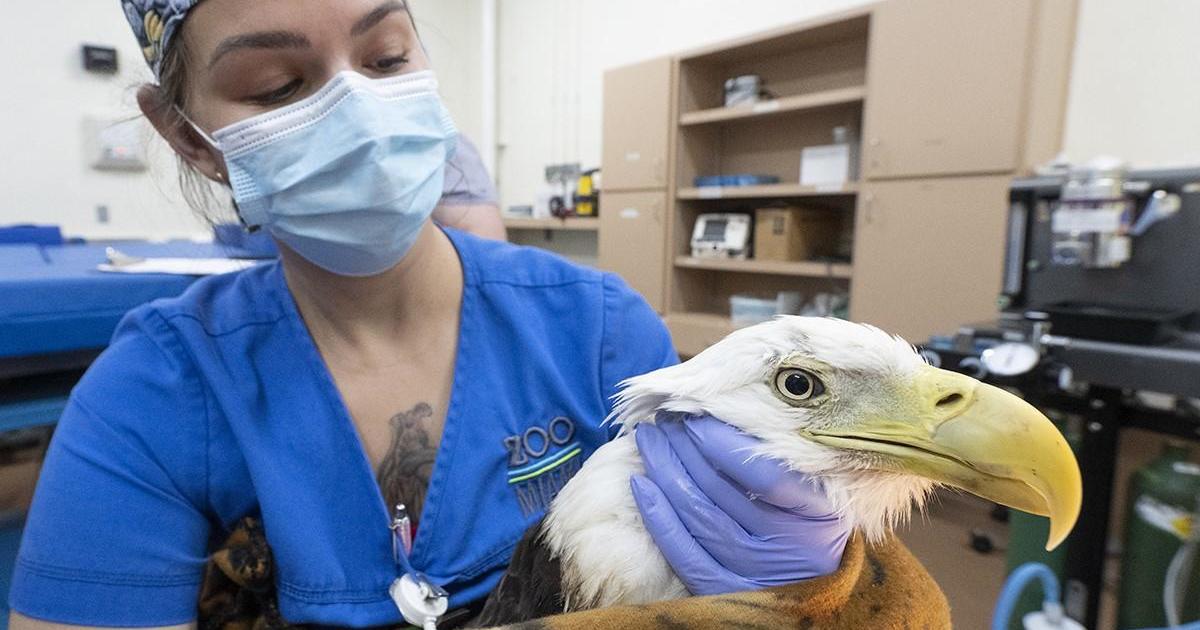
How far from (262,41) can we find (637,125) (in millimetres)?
3129

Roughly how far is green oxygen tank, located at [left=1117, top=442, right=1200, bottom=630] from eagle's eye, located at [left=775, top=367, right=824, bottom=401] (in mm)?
1960

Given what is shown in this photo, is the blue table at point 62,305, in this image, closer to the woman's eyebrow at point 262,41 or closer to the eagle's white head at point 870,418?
the woman's eyebrow at point 262,41

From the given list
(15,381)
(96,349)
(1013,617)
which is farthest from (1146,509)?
(15,381)

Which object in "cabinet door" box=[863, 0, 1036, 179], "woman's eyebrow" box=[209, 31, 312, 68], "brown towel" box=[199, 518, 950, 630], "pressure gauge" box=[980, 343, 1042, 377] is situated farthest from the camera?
"cabinet door" box=[863, 0, 1036, 179]

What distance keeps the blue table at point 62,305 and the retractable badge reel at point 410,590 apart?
0.75 m

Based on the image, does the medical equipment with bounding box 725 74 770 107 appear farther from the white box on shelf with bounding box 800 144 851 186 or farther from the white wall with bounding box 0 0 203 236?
the white wall with bounding box 0 0 203 236

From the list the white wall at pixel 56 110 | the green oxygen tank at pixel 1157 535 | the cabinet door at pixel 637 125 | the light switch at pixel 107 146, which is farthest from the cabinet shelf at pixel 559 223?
the green oxygen tank at pixel 1157 535

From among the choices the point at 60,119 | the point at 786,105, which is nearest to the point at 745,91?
the point at 786,105

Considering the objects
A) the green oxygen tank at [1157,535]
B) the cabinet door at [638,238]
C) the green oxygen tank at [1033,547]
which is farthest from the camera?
the cabinet door at [638,238]

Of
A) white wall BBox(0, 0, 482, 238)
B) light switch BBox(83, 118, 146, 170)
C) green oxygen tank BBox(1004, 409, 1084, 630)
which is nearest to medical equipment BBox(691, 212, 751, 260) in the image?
green oxygen tank BBox(1004, 409, 1084, 630)

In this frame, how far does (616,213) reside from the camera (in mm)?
3854

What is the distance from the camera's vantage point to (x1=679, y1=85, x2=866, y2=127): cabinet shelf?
9.05 ft

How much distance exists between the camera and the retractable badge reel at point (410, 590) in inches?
28.6

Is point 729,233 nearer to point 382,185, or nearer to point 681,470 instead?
point 382,185
